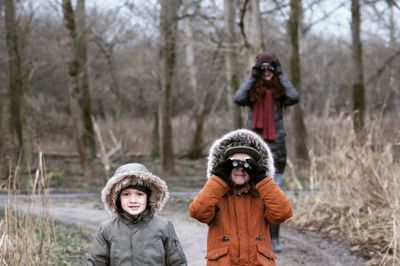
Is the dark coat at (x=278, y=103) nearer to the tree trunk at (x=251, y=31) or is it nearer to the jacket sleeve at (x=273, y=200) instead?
the jacket sleeve at (x=273, y=200)

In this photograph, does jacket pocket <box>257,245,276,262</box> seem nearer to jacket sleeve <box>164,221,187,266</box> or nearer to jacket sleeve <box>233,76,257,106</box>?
jacket sleeve <box>164,221,187,266</box>

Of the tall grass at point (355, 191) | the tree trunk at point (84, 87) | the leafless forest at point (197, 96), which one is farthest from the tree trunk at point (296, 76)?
the tall grass at point (355, 191)

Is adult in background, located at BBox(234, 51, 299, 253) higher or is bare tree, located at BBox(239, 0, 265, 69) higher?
bare tree, located at BBox(239, 0, 265, 69)

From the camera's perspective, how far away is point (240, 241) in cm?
407

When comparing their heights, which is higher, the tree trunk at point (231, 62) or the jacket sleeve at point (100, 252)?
the tree trunk at point (231, 62)

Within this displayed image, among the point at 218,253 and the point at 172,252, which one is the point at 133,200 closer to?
the point at 172,252

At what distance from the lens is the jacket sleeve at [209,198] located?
405cm

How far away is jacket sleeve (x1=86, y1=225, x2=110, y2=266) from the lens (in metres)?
3.85

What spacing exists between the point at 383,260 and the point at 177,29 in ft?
44.1

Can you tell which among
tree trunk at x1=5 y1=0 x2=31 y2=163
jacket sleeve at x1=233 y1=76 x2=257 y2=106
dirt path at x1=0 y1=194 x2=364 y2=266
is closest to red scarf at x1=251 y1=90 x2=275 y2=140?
jacket sleeve at x1=233 y1=76 x2=257 y2=106

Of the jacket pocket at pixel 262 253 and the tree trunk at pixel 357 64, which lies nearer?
the jacket pocket at pixel 262 253

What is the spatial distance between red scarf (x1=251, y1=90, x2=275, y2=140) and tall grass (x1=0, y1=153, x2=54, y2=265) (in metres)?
2.09

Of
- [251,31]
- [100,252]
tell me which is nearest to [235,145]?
[100,252]

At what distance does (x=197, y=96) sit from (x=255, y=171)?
80.3 feet
